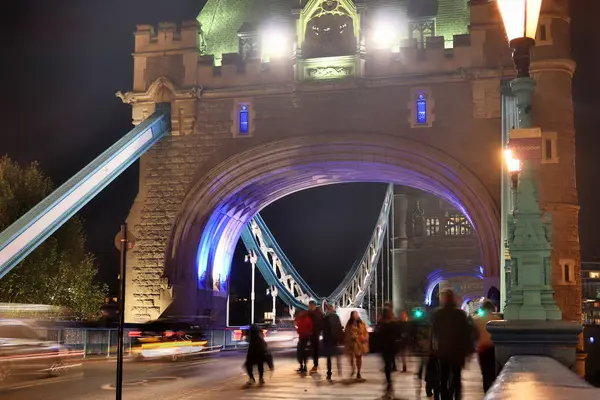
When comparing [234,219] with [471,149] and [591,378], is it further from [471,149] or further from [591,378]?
[591,378]

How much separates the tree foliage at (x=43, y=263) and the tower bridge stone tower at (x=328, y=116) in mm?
5454

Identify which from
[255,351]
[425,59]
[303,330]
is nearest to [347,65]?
[425,59]

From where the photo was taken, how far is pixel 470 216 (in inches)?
915

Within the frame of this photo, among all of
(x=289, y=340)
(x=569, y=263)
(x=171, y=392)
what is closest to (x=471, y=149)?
(x=569, y=263)

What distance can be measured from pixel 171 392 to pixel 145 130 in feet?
46.7

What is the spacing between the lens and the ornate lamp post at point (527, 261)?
6.97 m

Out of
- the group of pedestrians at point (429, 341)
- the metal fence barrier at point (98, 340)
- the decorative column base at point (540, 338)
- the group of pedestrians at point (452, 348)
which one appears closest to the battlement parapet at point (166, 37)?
the metal fence barrier at point (98, 340)

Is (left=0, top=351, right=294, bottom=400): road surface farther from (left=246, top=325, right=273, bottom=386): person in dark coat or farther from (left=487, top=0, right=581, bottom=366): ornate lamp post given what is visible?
(left=487, top=0, right=581, bottom=366): ornate lamp post

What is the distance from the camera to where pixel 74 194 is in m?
22.6

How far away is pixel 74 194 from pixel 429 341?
15.4m

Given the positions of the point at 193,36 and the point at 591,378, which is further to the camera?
the point at 591,378

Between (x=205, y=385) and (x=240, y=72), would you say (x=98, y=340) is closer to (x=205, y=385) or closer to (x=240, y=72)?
(x=205, y=385)

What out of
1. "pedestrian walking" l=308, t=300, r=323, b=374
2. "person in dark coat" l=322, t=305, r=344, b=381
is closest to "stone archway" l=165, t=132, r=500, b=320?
"person in dark coat" l=322, t=305, r=344, b=381

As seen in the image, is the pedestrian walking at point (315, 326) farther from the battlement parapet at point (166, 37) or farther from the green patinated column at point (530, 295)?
the battlement parapet at point (166, 37)
